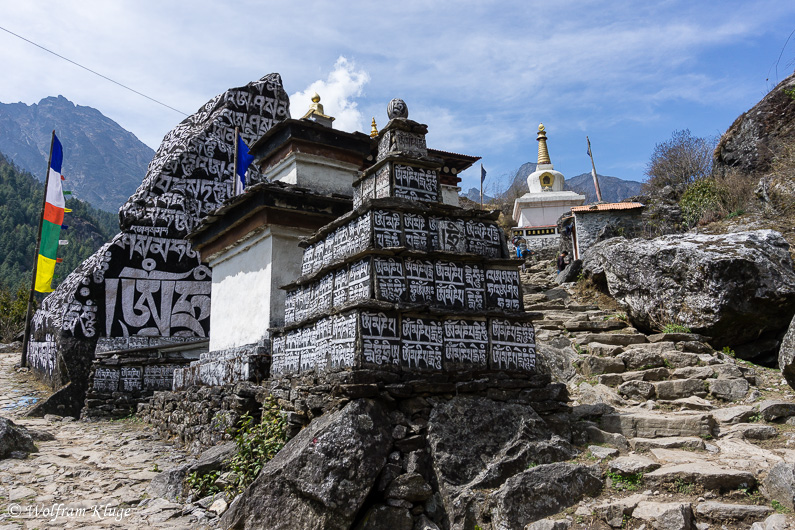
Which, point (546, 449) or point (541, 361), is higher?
point (541, 361)

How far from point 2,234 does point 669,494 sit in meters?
61.0

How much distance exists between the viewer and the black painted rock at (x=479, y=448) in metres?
4.75

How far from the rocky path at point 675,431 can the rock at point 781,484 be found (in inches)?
0.4

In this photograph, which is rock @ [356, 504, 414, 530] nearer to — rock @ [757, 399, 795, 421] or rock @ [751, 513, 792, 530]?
rock @ [751, 513, 792, 530]

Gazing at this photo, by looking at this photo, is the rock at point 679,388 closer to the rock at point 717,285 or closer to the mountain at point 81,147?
the rock at point 717,285

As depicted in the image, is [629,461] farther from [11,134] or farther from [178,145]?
[11,134]

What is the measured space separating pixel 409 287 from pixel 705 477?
2.94 meters

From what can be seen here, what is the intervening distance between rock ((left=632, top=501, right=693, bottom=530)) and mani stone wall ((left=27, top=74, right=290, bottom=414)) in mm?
12151

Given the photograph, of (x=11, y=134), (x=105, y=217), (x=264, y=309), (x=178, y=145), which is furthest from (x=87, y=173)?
(x=264, y=309)

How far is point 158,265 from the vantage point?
1433 centimetres

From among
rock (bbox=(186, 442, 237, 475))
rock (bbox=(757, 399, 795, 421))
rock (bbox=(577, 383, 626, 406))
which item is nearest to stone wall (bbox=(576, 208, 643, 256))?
rock (bbox=(577, 383, 626, 406))

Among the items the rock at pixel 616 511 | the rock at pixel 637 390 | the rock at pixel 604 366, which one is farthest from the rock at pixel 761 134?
the rock at pixel 616 511

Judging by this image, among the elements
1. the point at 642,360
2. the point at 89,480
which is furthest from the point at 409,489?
the point at 642,360

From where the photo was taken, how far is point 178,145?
15.4 m
